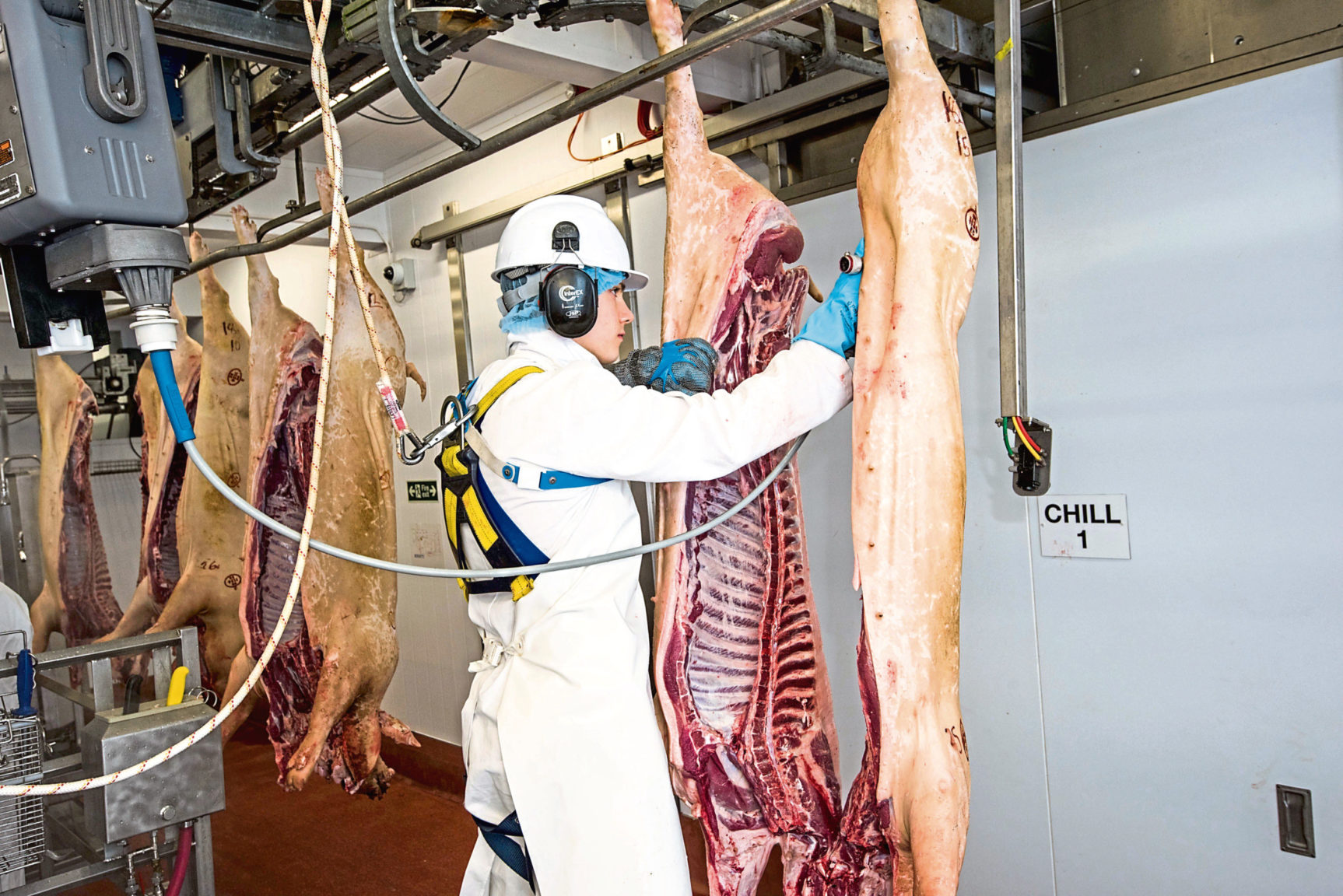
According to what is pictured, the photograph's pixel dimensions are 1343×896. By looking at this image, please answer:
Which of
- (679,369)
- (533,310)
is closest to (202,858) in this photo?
(533,310)

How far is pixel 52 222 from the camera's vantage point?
150cm

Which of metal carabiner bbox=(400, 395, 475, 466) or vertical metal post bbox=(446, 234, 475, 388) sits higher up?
vertical metal post bbox=(446, 234, 475, 388)

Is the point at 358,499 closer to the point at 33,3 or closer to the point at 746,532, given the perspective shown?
the point at 746,532

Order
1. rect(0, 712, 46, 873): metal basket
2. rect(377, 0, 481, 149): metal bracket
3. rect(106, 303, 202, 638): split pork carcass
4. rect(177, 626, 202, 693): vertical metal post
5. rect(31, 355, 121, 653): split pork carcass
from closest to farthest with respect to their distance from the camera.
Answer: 1. rect(377, 0, 481, 149): metal bracket
2. rect(0, 712, 46, 873): metal basket
3. rect(177, 626, 202, 693): vertical metal post
4. rect(106, 303, 202, 638): split pork carcass
5. rect(31, 355, 121, 653): split pork carcass

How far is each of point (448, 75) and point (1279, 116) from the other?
3.06 metres

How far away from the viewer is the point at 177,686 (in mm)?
2473

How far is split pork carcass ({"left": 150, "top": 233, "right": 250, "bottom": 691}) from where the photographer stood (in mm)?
3732

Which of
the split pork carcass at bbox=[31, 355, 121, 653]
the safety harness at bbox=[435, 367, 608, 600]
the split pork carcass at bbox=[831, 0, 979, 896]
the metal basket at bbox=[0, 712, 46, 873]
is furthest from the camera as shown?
the split pork carcass at bbox=[31, 355, 121, 653]

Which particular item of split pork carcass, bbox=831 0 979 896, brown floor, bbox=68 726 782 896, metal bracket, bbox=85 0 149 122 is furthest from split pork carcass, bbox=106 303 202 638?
split pork carcass, bbox=831 0 979 896

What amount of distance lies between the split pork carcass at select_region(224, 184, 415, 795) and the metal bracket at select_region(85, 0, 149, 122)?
4.88ft

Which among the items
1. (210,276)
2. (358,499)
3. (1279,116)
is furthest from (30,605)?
(1279,116)

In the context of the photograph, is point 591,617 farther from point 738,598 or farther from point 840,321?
point 840,321

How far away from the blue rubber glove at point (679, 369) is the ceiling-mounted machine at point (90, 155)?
37.4 inches

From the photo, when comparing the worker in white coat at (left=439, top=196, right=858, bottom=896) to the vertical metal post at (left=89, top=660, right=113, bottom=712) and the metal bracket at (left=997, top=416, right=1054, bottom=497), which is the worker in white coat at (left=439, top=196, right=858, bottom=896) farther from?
the vertical metal post at (left=89, top=660, right=113, bottom=712)
